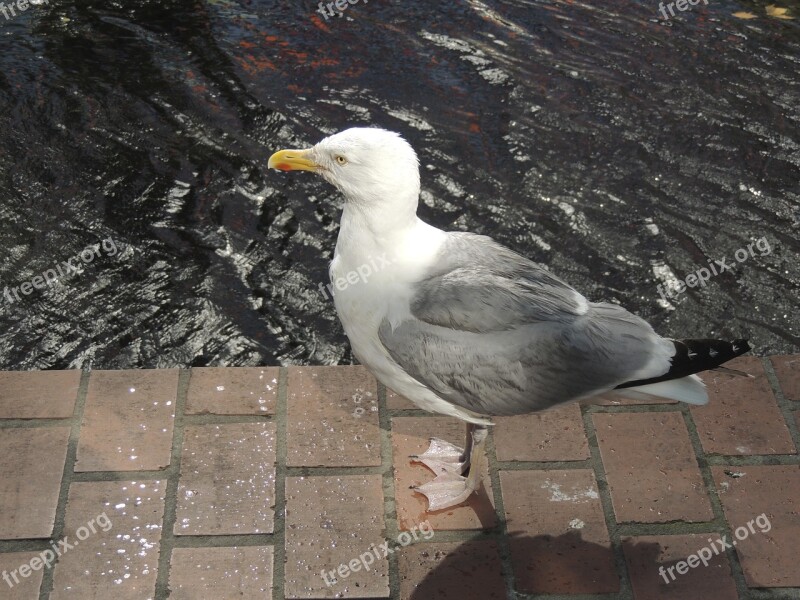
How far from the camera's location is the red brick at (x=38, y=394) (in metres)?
Answer: 3.72

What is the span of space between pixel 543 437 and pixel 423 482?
555 millimetres

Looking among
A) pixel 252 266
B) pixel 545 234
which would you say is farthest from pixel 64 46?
pixel 545 234

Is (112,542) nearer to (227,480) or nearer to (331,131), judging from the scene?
(227,480)

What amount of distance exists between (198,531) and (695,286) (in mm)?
2779

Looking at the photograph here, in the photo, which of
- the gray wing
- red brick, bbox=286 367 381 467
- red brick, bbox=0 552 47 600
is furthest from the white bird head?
red brick, bbox=0 552 47 600

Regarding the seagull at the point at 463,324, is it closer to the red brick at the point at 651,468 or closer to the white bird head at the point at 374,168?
the white bird head at the point at 374,168

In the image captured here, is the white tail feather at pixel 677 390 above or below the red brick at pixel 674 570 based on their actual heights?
above

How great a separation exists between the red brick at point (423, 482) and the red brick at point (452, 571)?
10 cm

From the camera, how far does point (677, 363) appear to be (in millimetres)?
3119

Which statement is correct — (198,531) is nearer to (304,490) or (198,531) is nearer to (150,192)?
(304,490)

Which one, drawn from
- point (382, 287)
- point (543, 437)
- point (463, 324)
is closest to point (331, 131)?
point (382, 287)

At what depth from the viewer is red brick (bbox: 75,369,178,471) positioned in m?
3.58

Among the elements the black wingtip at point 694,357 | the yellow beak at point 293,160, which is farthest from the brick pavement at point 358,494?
the yellow beak at point 293,160

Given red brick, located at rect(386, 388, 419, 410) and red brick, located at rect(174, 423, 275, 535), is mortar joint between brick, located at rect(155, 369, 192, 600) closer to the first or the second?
red brick, located at rect(174, 423, 275, 535)
